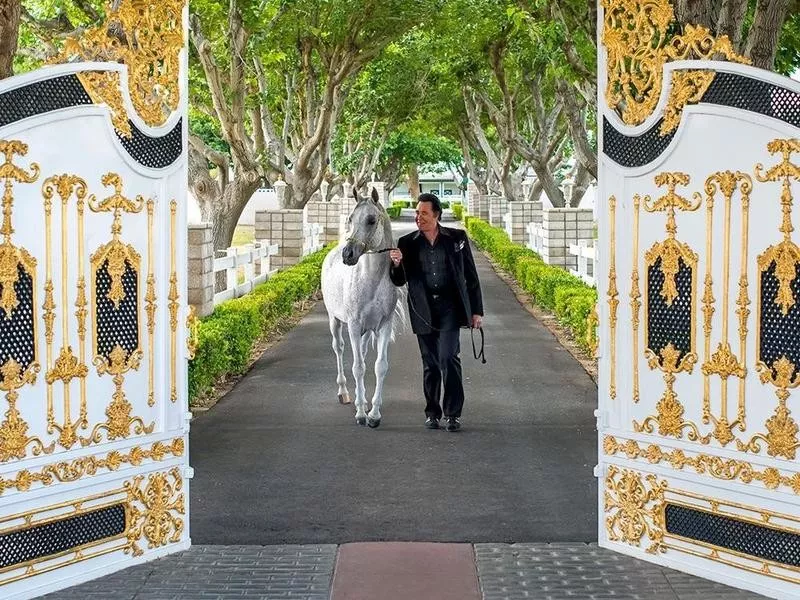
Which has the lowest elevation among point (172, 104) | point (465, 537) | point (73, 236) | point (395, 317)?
point (465, 537)

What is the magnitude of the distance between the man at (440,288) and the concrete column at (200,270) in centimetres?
467

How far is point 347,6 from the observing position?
22719 mm

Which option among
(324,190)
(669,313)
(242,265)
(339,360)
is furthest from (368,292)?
(324,190)

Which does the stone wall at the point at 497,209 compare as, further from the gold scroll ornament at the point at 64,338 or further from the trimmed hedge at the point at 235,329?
the gold scroll ornament at the point at 64,338

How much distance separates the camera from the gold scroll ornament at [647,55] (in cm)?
648

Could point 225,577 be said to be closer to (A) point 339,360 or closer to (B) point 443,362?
(B) point 443,362

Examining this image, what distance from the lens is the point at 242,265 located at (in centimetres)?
2106

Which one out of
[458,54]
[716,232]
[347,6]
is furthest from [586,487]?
[458,54]

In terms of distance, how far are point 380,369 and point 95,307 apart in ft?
15.7

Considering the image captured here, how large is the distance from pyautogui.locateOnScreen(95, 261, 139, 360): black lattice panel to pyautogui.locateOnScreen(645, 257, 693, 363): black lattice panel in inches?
116

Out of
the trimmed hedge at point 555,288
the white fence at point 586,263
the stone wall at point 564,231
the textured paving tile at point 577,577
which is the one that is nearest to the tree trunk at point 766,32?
the trimmed hedge at point 555,288

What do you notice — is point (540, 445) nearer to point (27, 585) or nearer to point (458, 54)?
point (27, 585)

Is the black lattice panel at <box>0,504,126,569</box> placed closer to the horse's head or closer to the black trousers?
the horse's head

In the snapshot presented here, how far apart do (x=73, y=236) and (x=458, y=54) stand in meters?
22.7
